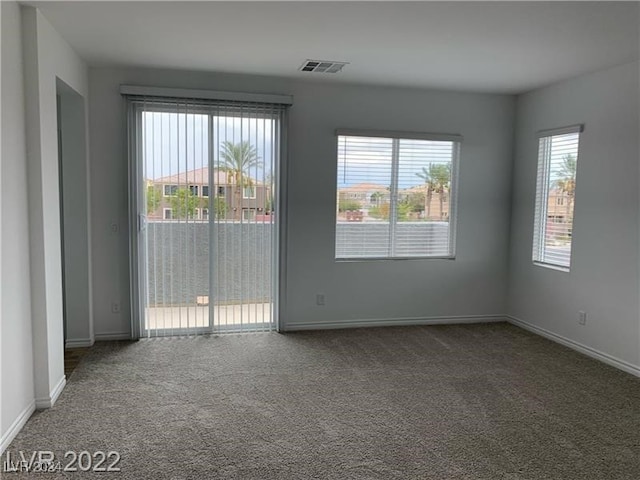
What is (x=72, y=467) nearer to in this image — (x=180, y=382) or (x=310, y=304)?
(x=180, y=382)

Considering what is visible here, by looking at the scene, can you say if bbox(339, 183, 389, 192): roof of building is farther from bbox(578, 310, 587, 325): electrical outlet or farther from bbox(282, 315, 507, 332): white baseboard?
bbox(578, 310, 587, 325): electrical outlet

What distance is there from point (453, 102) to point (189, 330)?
11.5 ft

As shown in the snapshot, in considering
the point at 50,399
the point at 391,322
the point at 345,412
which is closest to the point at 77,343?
the point at 50,399

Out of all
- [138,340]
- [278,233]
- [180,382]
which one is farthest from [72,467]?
[278,233]

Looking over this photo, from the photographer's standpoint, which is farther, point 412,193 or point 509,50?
point 412,193

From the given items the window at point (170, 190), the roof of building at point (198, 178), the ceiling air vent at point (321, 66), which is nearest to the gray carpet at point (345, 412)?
the window at point (170, 190)

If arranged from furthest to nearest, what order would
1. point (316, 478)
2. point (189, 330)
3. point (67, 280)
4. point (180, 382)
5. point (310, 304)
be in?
point (310, 304), point (189, 330), point (67, 280), point (180, 382), point (316, 478)

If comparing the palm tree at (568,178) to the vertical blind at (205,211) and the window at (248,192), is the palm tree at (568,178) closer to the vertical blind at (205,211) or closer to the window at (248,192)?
the vertical blind at (205,211)

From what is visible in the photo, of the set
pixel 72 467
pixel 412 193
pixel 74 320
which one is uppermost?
pixel 412 193

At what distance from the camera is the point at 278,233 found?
4645 mm

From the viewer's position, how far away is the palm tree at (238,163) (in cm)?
447

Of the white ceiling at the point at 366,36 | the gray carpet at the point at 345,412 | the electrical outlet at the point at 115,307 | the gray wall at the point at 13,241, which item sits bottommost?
the gray carpet at the point at 345,412

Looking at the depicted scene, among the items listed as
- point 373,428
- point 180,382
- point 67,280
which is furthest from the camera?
point 67,280

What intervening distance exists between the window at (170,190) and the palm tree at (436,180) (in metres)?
2.46
